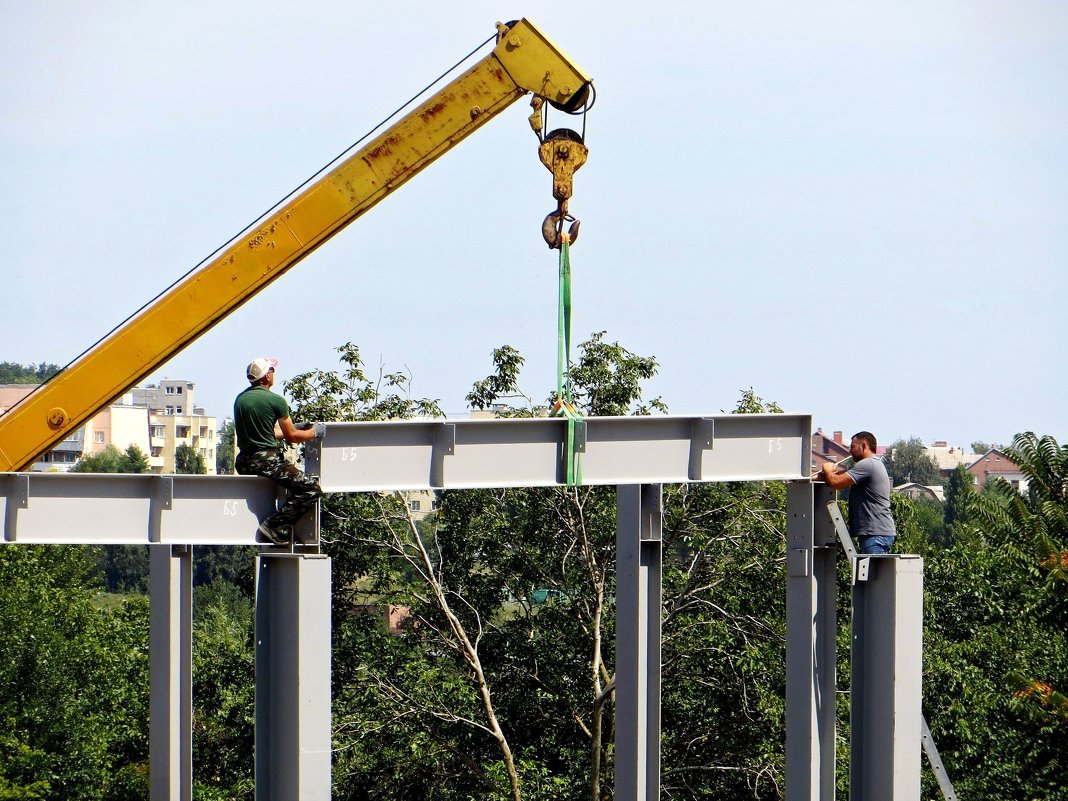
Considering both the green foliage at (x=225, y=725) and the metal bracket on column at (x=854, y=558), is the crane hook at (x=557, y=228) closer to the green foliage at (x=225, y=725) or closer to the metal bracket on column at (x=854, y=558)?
the metal bracket on column at (x=854, y=558)

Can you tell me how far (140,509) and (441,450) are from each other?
2203 millimetres

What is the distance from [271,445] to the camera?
9539 millimetres

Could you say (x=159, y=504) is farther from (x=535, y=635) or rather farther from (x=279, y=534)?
(x=535, y=635)

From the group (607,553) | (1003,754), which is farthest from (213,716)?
(1003,754)

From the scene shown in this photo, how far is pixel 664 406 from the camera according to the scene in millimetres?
21578

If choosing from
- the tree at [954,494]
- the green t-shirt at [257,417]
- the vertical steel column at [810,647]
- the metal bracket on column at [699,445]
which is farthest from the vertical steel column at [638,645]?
the tree at [954,494]

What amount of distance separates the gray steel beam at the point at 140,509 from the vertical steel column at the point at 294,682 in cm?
39

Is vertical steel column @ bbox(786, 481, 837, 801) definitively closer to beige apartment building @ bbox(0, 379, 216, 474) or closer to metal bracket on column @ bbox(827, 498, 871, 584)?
metal bracket on column @ bbox(827, 498, 871, 584)

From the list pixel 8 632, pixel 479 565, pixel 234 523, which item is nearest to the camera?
pixel 234 523

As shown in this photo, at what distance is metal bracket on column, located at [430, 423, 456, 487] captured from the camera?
393 inches

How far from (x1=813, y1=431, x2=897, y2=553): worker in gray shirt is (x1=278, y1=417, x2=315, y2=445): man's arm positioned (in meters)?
4.06

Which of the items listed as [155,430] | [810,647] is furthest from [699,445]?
[155,430]

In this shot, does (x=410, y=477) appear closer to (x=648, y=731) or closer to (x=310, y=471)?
(x=310, y=471)

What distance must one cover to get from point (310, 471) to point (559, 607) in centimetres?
1336
